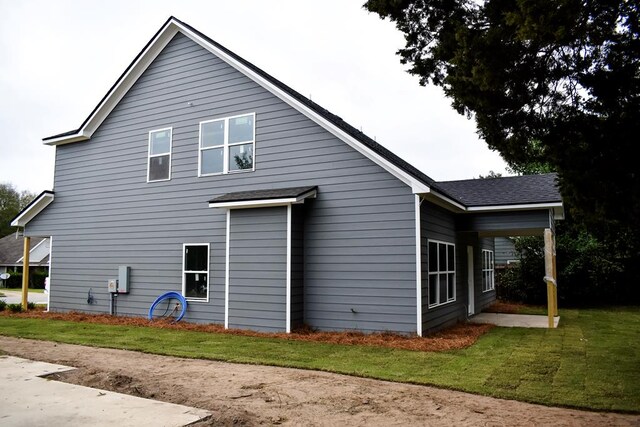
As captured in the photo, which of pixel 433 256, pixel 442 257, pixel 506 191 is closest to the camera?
pixel 433 256

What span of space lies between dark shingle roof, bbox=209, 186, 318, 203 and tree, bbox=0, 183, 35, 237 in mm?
57707

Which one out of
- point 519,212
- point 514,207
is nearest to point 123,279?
point 514,207

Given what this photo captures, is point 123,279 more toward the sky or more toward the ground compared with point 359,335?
more toward the sky

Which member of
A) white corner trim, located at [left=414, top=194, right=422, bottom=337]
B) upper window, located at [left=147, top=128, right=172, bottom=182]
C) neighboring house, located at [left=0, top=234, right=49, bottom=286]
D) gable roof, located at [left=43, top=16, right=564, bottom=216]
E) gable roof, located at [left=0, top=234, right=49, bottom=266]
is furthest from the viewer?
gable roof, located at [left=0, top=234, right=49, bottom=266]

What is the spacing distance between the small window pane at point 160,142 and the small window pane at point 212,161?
132cm

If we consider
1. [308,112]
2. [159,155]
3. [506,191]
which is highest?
[308,112]

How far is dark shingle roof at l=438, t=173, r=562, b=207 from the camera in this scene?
42.8 ft

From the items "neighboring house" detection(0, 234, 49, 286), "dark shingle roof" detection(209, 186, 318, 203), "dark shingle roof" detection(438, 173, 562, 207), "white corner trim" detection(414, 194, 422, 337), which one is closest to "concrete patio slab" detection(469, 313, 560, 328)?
"dark shingle roof" detection(438, 173, 562, 207)

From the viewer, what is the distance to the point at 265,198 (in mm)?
10641

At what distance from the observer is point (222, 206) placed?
1122 centimetres

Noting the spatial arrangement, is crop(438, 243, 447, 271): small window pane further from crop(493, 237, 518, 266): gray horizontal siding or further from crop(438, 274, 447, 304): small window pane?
crop(493, 237, 518, 266): gray horizontal siding

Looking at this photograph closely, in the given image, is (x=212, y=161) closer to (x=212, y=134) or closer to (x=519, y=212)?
(x=212, y=134)

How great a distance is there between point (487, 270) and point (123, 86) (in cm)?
1488

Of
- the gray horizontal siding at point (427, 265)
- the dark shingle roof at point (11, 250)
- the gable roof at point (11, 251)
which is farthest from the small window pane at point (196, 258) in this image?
the dark shingle roof at point (11, 250)
